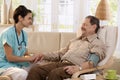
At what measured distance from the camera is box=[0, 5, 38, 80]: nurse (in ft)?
9.30

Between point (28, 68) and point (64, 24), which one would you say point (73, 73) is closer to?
point (28, 68)

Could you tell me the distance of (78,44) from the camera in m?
3.12

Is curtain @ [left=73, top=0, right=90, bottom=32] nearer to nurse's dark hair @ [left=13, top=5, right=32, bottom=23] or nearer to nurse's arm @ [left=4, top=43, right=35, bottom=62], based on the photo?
nurse's dark hair @ [left=13, top=5, right=32, bottom=23]

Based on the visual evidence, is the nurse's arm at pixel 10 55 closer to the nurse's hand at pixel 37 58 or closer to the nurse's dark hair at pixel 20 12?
the nurse's hand at pixel 37 58

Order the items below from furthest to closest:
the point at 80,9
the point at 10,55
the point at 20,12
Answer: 1. the point at 80,9
2. the point at 20,12
3. the point at 10,55

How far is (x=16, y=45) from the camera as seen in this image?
2.92 metres

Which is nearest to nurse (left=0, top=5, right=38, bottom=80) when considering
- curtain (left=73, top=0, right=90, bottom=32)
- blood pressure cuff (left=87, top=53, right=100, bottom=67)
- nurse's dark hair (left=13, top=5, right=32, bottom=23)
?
nurse's dark hair (left=13, top=5, right=32, bottom=23)

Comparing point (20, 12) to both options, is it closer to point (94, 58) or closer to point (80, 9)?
point (94, 58)

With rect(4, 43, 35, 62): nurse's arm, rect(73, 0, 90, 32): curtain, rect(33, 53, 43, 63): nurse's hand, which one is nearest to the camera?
rect(4, 43, 35, 62): nurse's arm

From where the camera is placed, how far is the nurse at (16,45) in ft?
9.30

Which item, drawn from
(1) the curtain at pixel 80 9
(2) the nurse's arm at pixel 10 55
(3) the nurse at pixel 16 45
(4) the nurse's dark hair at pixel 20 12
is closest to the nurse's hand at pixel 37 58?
(3) the nurse at pixel 16 45

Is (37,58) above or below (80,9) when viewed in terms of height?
below

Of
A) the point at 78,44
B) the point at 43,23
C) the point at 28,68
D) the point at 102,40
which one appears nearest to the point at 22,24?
the point at 28,68

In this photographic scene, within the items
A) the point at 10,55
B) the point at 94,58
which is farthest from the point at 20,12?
the point at 94,58
